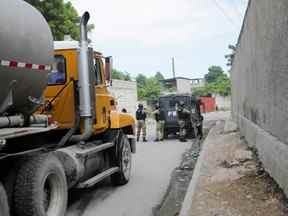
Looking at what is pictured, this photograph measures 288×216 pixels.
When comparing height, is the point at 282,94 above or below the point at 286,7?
below

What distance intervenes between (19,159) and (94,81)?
9.08 feet

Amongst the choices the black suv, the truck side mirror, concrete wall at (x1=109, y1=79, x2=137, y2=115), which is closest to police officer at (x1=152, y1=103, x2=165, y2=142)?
the black suv

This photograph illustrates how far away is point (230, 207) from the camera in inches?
246

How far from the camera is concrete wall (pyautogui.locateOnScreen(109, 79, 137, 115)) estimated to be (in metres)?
30.1

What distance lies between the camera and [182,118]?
1820 centimetres

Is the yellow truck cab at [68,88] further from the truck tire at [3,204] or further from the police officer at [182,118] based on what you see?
the police officer at [182,118]

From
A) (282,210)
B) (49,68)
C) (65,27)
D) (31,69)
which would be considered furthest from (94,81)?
(65,27)

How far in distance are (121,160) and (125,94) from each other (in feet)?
76.2

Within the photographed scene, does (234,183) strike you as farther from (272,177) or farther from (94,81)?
(94,81)

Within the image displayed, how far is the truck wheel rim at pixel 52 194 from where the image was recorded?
19.2ft

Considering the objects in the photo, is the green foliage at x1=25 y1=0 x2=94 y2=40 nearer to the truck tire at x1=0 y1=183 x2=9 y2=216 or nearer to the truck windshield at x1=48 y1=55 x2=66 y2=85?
the truck windshield at x1=48 y1=55 x2=66 y2=85

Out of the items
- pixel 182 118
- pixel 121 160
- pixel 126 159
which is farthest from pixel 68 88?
pixel 182 118

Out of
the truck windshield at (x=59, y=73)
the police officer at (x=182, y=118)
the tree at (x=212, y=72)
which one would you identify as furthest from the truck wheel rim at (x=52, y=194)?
the tree at (x=212, y=72)

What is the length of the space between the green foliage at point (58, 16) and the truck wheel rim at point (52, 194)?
528 inches
